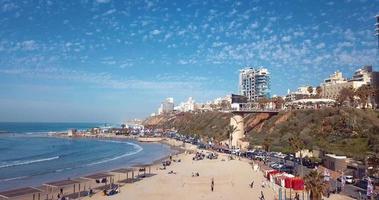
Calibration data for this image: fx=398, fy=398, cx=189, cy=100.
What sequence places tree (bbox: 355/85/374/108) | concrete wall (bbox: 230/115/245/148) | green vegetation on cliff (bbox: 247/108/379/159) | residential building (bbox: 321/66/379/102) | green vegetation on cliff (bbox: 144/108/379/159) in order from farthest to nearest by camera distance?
residential building (bbox: 321/66/379/102) → tree (bbox: 355/85/374/108) → concrete wall (bbox: 230/115/245/148) → green vegetation on cliff (bbox: 144/108/379/159) → green vegetation on cliff (bbox: 247/108/379/159)

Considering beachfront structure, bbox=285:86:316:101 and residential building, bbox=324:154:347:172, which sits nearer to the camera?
residential building, bbox=324:154:347:172

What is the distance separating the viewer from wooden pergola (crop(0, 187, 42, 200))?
33.6m

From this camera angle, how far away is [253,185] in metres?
38.3

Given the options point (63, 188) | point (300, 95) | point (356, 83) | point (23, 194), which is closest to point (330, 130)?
point (63, 188)

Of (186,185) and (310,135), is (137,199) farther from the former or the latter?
(310,135)

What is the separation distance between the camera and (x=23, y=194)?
34.6 m

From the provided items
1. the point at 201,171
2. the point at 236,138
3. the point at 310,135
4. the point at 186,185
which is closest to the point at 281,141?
the point at 310,135

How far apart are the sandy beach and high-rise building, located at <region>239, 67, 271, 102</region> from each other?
12860cm

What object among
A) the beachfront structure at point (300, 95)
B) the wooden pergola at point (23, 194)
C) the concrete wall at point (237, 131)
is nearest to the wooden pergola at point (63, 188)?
the wooden pergola at point (23, 194)

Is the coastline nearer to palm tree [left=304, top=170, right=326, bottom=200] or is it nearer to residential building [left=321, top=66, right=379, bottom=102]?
palm tree [left=304, top=170, right=326, bottom=200]

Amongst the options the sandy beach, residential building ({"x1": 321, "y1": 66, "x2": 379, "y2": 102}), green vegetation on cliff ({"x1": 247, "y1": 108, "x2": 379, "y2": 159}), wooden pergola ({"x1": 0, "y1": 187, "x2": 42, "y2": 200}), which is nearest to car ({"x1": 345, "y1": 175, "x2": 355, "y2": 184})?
the sandy beach

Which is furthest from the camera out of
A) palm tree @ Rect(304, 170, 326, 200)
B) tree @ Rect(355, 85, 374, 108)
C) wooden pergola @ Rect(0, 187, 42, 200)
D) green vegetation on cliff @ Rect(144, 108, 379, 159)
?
tree @ Rect(355, 85, 374, 108)

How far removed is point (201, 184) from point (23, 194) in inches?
657

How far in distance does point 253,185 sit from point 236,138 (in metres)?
41.3
